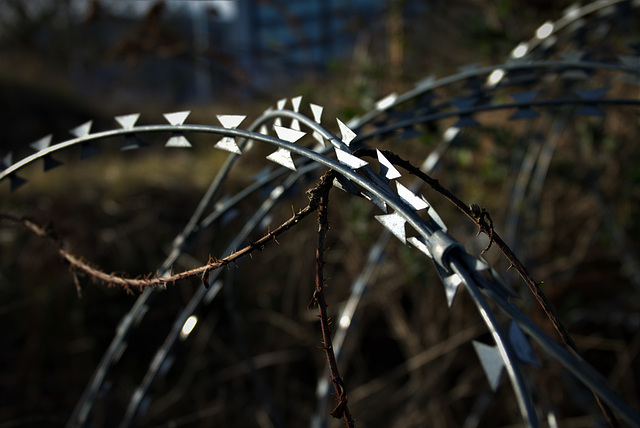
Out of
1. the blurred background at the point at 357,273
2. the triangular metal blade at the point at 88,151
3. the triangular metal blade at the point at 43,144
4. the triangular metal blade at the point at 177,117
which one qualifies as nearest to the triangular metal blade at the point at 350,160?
the triangular metal blade at the point at 177,117

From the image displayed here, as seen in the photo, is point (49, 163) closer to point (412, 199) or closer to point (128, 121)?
point (128, 121)

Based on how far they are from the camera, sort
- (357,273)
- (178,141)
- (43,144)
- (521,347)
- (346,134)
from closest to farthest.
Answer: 1. (521,347)
2. (346,134)
3. (178,141)
4. (43,144)
5. (357,273)

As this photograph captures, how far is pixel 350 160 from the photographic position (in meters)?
0.54

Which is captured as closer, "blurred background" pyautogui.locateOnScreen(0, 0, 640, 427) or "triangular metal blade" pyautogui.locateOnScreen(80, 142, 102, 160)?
"triangular metal blade" pyautogui.locateOnScreen(80, 142, 102, 160)

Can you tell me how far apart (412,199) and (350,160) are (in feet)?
0.25

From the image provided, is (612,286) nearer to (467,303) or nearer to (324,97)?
(467,303)

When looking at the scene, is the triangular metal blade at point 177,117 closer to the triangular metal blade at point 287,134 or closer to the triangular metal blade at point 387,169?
the triangular metal blade at point 287,134

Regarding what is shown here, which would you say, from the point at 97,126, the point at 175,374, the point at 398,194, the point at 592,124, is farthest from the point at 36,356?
the point at 97,126

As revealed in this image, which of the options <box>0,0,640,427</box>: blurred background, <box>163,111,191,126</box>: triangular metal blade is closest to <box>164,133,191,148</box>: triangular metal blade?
<box>163,111,191,126</box>: triangular metal blade

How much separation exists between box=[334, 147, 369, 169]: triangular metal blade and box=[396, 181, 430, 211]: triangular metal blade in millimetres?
45

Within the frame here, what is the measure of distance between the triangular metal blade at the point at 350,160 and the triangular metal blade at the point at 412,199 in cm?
5

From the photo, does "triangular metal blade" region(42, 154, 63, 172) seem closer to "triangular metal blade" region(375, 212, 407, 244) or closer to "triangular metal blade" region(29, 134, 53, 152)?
"triangular metal blade" region(29, 134, 53, 152)

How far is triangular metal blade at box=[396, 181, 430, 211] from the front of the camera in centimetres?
50

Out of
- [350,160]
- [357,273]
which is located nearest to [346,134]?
[350,160]
